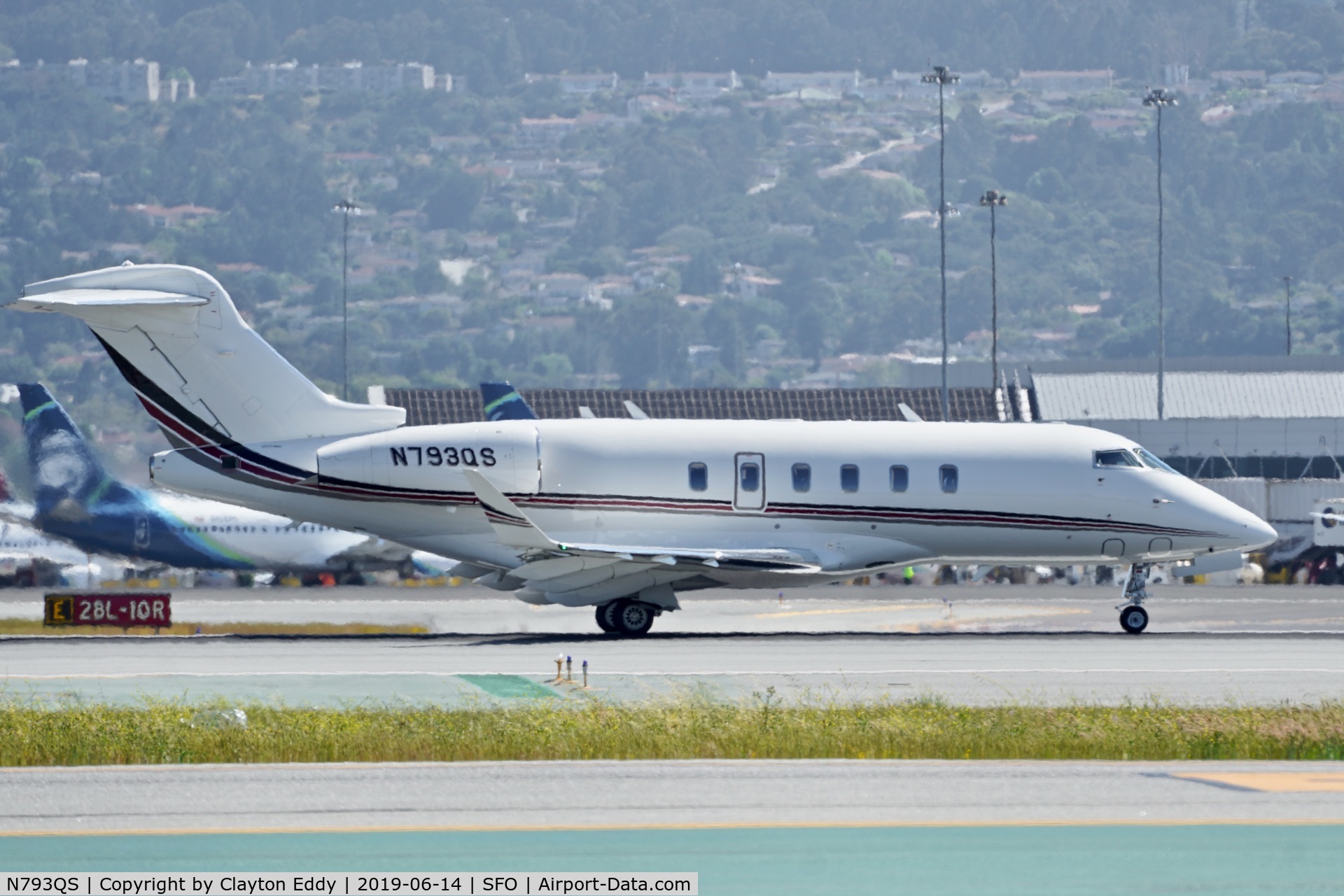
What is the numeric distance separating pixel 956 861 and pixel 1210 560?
81.5ft

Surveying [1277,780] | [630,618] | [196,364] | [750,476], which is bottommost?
[630,618]

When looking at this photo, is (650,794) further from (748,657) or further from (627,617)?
(627,617)

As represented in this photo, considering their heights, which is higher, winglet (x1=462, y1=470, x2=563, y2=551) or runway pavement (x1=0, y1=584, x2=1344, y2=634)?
winglet (x1=462, y1=470, x2=563, y2=551)

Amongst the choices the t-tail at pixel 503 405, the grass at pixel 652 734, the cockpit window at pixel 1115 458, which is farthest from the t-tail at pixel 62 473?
the grass at pixel 652 734

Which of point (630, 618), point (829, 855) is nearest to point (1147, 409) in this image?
point (630, 618)

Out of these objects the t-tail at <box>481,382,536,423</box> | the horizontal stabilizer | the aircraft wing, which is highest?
the horizontal stabilizer

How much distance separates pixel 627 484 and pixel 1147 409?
5938cm

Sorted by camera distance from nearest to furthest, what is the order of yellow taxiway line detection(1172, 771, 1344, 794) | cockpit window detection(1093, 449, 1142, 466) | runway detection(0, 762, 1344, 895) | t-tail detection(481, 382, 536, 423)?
runway detection(0, 762, 1344, 895), yellow taxiway line detection(1172, 771, 1344, 794), cockpit window detection(1093, 449, 1142, 466), t-tail detection(481, 382, 536, 423)

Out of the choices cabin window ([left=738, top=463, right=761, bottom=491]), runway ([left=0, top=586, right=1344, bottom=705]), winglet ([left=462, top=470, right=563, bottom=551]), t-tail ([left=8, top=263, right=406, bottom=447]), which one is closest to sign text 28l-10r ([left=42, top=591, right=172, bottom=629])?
runway ([left=0, top=586, right=1344, bottom=705])

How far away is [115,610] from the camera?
36.0 meters

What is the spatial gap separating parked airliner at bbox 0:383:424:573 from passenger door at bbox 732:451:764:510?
23529 mm

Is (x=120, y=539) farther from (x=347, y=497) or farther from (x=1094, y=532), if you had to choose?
(x=1094, y=532)

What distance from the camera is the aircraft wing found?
3216 centimetres

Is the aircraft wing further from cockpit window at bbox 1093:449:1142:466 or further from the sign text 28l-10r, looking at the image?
the sign text 28l-10r
